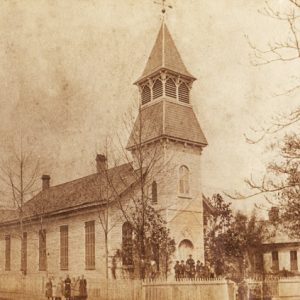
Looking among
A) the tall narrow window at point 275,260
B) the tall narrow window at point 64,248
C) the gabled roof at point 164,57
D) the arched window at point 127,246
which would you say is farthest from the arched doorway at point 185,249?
the tall narrow window at point 275,260

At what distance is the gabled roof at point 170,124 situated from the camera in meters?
26.6

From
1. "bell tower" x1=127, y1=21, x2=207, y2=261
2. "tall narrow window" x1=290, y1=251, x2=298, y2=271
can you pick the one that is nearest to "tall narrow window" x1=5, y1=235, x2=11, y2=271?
"bell tower" x1=127, y1=21, x2=207, y2=261

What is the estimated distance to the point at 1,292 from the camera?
26.6 meters

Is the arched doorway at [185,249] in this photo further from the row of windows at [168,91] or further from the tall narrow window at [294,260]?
the tall narrow window at [294,260]

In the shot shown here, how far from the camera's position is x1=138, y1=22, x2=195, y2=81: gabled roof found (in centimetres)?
2833

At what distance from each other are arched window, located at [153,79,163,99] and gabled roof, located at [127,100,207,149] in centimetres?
54

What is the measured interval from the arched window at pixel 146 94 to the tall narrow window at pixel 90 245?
7.54m

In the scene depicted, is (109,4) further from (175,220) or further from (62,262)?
(62,262)

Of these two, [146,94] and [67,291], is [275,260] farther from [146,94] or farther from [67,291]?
[67,291]

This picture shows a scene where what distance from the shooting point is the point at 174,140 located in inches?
1059

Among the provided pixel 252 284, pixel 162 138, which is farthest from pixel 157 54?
pixel 252 284

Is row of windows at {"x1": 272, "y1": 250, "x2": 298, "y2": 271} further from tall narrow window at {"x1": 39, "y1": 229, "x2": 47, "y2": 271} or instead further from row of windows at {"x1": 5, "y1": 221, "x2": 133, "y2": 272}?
tall narrow window at {"x1": 39, "y1": 229, "x2": 47, "y2": 271}

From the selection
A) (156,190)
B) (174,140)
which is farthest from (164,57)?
(156,190)

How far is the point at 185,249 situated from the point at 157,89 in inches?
347
